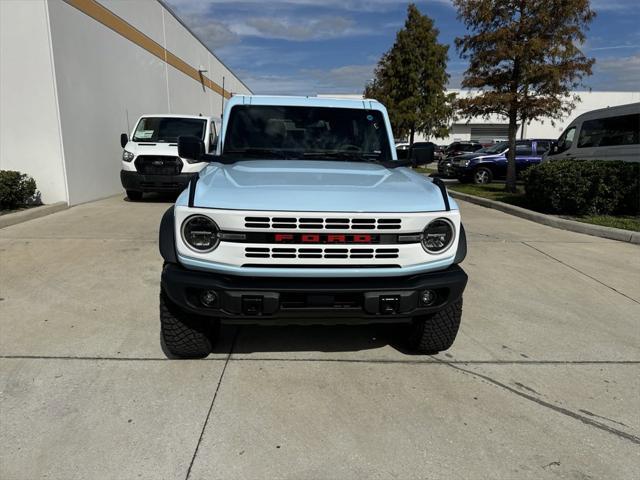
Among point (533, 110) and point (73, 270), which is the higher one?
point (533, 110)

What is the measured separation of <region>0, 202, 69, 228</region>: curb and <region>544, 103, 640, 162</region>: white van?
38.4 feet

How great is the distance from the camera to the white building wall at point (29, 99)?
9.54 meters

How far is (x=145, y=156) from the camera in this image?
35.2 feet

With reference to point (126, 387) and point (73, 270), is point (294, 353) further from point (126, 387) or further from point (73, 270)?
point (73, 270)

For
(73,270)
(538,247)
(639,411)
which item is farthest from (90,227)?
(639,411)

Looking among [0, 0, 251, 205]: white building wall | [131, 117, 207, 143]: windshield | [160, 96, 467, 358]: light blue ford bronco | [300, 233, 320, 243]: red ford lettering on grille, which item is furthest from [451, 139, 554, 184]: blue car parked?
[300, 233, 320, 243]: red ford lettering on grille

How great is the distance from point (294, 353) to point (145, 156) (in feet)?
27.8

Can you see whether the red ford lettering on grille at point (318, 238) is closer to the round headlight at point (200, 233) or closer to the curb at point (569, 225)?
the round headlight at point (200, 233)

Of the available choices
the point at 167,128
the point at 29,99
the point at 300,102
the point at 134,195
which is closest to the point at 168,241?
the point at 300,102

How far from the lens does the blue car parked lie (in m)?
17.5

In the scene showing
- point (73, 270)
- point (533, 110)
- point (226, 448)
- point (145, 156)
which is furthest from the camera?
point (533, 110)

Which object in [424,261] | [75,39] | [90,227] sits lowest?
[90,227]

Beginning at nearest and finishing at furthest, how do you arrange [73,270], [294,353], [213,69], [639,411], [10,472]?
[10,472] → [639,411] → [294,353] → [73,270] → [213,69]

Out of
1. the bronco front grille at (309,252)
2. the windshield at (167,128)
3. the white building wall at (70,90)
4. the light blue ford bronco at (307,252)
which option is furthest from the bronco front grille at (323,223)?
the windshield at (167,128)
